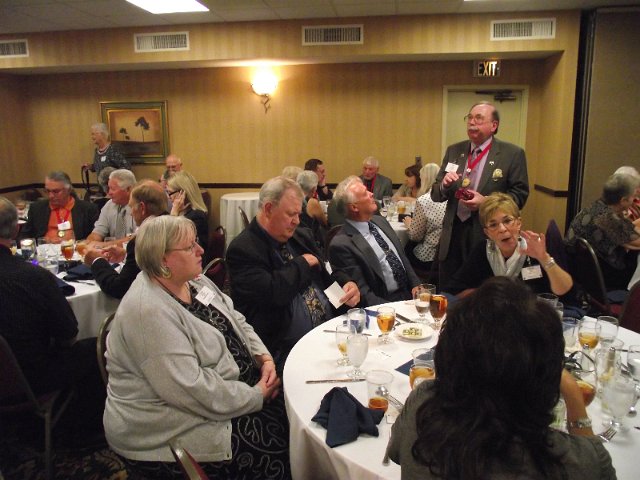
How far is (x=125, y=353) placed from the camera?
5.73 ft

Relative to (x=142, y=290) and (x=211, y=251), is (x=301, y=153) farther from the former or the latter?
(x=142, y=290)

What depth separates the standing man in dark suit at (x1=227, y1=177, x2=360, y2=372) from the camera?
2.42 metres

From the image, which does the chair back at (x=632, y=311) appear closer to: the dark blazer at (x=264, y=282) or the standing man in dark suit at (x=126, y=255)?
the dark blazer at (x=264, y=282)

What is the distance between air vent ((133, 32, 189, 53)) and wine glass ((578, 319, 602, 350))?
6.38 metres

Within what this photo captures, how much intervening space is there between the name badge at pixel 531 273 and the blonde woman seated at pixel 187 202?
8.49 feet

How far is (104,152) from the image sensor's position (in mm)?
7594

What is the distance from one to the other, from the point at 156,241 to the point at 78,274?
164 centimetres

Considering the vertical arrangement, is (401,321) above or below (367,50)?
below

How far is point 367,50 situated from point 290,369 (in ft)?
18.4

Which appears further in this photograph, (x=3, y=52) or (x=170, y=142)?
(x=170, y=142)

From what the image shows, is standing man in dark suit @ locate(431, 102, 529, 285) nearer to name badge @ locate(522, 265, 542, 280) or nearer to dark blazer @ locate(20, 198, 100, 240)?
name badge @ locate(522, 265, 542, 280)

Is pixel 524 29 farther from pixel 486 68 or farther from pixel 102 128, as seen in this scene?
pixel 102 128

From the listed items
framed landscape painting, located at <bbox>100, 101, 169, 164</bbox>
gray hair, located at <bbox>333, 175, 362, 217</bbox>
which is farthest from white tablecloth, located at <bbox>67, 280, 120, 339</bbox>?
framed landscape painting, located at <bbox>100, 101, 169, 164</bbox>

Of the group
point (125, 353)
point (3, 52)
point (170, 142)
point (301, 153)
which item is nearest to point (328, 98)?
point (301, 153)
